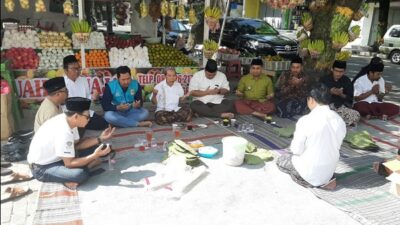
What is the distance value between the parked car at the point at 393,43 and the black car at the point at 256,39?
6.47m

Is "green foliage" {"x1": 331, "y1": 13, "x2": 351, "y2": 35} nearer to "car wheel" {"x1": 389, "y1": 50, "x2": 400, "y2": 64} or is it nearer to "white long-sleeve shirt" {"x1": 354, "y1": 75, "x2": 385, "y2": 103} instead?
"white long-sleeve shirt" {"x1": 354, "y1": 75, "x2": 385, "y2": 103}

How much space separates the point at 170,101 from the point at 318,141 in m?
3.02

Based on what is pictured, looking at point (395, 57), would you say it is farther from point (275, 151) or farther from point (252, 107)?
point (275, 151)

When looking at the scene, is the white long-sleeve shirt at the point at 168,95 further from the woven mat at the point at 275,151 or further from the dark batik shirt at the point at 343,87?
the dark batik shirt at the point at 343,87

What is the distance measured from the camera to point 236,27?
12.4m

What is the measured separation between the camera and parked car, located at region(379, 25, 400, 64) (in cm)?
1546

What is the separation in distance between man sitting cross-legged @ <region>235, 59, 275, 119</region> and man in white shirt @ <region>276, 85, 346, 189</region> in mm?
2775

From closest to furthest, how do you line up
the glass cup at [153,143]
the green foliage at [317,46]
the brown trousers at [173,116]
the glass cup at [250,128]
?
the glass cup at [153,143] < the glass cup at [250,128] < the brown trousers at [173,116] < the green foliage at [317,46]

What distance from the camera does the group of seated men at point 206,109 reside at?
3.50 meters

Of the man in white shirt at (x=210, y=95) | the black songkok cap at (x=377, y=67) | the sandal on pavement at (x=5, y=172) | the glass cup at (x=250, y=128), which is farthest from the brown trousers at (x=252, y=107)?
the sandal on pavement at (x=5, y=172)

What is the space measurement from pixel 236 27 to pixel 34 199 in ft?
33.1

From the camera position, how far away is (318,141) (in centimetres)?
362

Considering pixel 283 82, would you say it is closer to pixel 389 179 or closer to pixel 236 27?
pixel 389 179

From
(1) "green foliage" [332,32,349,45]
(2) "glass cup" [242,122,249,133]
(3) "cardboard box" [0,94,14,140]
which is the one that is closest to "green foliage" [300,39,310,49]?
(1) "green foliage" [332,32,349,45]
